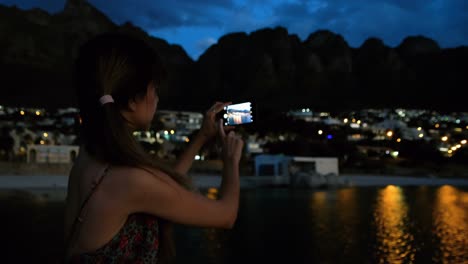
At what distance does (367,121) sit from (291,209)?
99.8 m

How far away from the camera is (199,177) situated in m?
56.8

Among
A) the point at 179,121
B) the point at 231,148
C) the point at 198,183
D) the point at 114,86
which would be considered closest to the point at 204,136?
the point at 231,148

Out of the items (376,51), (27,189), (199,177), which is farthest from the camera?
(376,51)

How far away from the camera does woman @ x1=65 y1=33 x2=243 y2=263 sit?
1880 mm

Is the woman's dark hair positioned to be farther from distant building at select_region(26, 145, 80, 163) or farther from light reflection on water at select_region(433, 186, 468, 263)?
distant building at select_region(26, 145, 80, 163)

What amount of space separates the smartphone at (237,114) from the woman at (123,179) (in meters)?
0.55

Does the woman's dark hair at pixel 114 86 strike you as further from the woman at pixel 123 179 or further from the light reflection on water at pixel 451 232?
the light reflection on water at pixel 451 232

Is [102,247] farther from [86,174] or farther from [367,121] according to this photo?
[367,121]

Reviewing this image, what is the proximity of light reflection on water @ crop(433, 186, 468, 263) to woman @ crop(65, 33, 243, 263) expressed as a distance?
15541 mm

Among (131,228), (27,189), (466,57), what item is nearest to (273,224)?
(131,228)

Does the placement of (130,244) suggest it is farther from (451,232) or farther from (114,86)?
(451,232)

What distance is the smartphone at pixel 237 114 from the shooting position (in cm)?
283

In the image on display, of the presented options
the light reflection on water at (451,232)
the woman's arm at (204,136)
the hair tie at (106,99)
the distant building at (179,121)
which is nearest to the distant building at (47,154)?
the light reflection on water at (451,232)

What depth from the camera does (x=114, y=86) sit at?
210 centimetres
